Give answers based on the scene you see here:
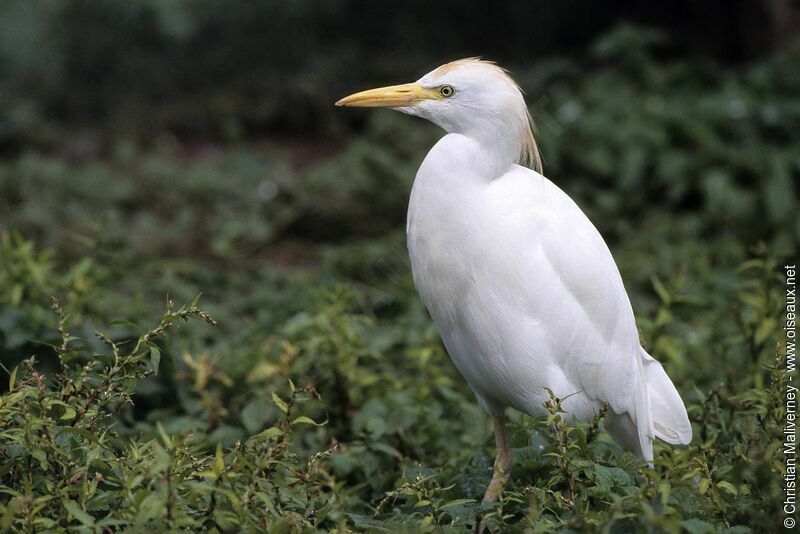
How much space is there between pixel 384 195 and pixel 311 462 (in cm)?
412

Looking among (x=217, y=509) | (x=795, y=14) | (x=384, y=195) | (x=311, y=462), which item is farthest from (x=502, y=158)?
(x=795, y=14)

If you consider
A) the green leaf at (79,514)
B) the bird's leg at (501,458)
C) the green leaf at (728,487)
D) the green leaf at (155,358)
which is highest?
the green leaf at (155,358)

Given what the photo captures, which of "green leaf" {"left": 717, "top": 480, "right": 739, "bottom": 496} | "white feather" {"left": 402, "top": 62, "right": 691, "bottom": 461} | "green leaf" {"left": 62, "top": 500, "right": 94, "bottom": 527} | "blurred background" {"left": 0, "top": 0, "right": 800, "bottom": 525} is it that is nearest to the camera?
"green leaf" {"left": 62, "top": 500, "right": 94, "bottom": 527}

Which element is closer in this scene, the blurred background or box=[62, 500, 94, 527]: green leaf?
box=[62, 500, 94, 527]: green leaf

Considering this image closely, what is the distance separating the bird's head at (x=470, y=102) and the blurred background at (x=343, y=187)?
113 centimetres

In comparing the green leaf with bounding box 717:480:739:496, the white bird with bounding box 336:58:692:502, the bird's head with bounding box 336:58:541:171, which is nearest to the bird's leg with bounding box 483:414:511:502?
the white bird with bounding box 336:58:692:502

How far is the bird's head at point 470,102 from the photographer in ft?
9.86

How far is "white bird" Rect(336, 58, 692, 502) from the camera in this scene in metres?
2.93

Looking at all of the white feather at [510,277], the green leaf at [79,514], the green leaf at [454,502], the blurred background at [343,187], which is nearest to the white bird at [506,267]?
the white feather at [510,277]

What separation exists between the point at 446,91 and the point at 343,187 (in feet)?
11.9

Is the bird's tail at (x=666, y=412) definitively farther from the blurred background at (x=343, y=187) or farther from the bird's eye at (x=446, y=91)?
the bird's eye at (x=446, y=91)

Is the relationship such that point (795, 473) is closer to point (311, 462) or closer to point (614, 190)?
point (311, 462)

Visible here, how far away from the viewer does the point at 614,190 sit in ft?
21.8

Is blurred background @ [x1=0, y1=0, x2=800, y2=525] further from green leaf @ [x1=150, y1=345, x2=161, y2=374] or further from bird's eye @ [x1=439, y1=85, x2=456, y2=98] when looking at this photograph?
bird's eye @ [x1=439, y1=85, x2=456, y2=98]
